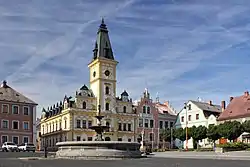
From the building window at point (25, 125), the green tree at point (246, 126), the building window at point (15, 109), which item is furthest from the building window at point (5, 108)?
the green tree at point (246, 126)

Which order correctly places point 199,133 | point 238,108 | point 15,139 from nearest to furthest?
point 199,133, point 15,139, point 238,108

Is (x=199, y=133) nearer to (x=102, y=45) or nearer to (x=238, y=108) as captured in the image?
(x=238, y=108)

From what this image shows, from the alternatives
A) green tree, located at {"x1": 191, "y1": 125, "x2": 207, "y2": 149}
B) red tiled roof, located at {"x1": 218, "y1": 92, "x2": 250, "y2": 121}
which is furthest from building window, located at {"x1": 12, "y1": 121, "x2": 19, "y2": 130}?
red tiled roof, located at {"x1": 218, "y1": 92, "x2": 250, "y2": 121}

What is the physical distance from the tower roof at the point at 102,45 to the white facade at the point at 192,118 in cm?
1967

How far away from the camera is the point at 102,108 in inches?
3191

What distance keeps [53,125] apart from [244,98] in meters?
41.7

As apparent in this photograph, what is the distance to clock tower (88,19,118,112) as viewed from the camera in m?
82.0

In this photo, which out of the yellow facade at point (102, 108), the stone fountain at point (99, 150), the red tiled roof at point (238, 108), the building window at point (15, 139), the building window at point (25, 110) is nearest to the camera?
the stone fountain at point (99, 150)

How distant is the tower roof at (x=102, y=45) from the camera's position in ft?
276

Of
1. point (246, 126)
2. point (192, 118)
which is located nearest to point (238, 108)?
point (192, 118)

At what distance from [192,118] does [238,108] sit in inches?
512

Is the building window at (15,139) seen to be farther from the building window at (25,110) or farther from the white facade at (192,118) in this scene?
the white facade at (192,118)

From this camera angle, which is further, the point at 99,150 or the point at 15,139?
the point at 15,139

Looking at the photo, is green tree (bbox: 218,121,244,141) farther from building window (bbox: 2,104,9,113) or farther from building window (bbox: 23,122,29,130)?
building window (bbox: 2,104,9,113)
